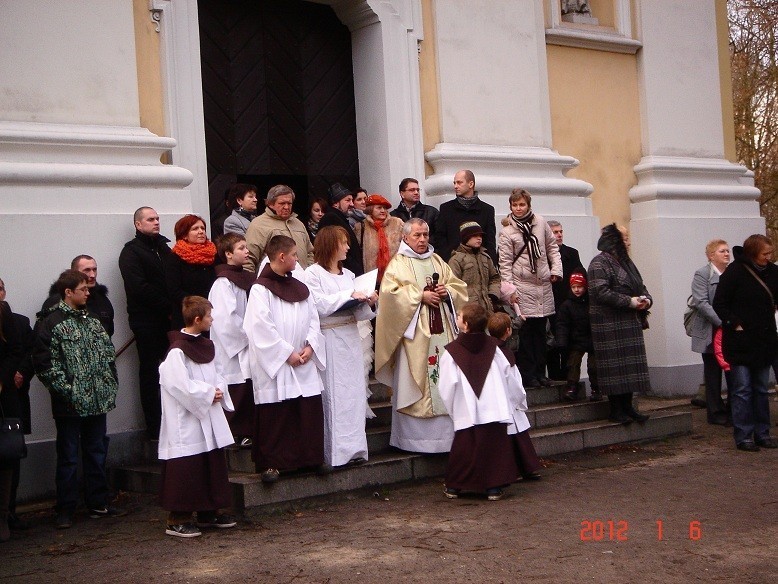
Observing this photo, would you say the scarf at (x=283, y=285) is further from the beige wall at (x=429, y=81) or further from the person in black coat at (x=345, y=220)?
the beige wall at (x=429, y=81)

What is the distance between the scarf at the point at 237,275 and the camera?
800cm

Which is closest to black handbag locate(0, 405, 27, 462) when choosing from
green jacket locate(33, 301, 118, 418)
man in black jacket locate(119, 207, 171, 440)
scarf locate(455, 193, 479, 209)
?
green jacket locate(33, 301, 118, 418)

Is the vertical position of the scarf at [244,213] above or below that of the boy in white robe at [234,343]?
above

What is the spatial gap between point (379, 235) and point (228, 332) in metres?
2.08

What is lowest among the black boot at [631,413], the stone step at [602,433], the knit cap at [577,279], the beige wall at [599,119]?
the stone step at [602,433]

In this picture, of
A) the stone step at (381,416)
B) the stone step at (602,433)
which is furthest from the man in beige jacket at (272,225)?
the stone step at (602,433)

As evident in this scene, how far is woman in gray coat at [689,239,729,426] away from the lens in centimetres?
1022

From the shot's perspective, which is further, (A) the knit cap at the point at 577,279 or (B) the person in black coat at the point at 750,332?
(A) the knit cap at the point at 577,279

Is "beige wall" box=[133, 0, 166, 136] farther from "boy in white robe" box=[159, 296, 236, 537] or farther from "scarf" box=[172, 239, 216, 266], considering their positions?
"boy in white robe" box=[159, 296, 236, 537]

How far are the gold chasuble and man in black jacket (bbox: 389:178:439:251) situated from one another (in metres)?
1.47

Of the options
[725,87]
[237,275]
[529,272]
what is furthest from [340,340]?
[725,87]

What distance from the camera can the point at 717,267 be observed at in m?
10.2

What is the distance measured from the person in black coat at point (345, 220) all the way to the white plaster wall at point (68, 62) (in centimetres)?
177

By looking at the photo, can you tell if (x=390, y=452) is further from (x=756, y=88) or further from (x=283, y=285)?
(x=756, y=88)
